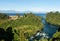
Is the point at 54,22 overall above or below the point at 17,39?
below

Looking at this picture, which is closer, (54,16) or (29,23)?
(29,23)

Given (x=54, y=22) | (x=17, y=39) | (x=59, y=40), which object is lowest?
(x=54, y=22)

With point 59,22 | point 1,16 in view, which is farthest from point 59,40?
point 59,22

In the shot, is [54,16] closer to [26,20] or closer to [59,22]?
[59,22]

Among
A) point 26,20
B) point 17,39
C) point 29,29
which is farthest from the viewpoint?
point 26,20

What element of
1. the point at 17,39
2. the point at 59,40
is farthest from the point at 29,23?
the point at 59,40

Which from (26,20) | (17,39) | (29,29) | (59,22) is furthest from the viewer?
(59,22)

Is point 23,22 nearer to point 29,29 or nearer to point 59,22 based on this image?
point 29,29

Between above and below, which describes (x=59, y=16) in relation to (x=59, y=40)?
below

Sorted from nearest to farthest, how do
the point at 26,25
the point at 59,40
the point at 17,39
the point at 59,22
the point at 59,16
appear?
the point at 59,40 < the point at 17,39 < the point at 26,25 < the point at 59,22 < the point at 59,16
